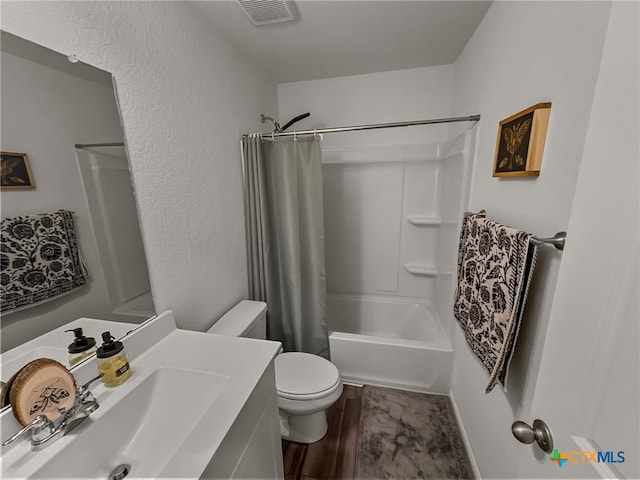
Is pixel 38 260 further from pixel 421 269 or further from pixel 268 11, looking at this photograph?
pixel 421 269

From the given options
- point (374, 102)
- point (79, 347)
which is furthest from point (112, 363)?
point (374, 102)

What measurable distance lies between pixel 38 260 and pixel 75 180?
252 mm

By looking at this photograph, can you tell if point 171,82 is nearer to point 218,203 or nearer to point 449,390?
point 218,203

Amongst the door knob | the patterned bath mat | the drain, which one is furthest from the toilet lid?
the door knob

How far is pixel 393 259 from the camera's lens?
2.41m

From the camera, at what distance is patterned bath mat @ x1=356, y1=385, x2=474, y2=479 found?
1.37m

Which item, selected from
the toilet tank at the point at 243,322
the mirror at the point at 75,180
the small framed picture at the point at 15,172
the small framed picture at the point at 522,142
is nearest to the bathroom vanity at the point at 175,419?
the mirror at the point at 75,180

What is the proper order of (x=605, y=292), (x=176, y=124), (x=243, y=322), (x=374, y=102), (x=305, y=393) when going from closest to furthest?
1. (x=605, y=292)
2. (x=176, y=124)
3. (x=305, y=393)
4. (x=243, y=322)
5. (x=374, y=102)

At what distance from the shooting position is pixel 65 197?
778mm

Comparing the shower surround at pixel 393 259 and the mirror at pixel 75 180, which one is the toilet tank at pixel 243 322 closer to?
the mirror at pixel 75 180

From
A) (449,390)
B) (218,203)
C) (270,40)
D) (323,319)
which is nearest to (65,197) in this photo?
(218,203)

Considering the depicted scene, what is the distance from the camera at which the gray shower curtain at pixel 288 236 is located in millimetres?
1698

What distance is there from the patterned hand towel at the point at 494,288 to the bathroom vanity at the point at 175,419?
2.62 feet

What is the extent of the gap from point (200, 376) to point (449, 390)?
1683 millimetres
